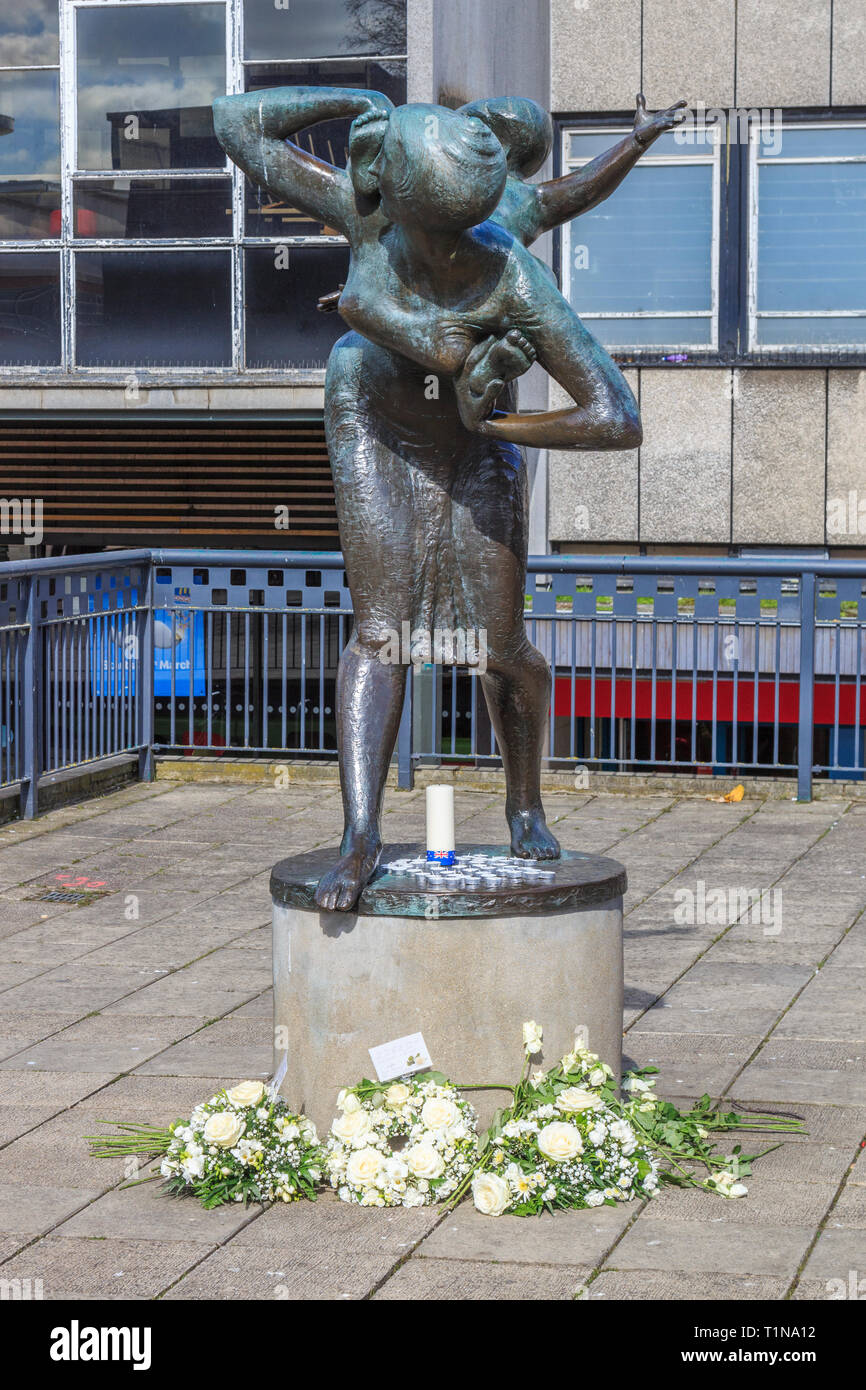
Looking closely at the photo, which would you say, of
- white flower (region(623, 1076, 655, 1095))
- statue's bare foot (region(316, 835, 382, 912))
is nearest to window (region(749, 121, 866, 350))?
white flower (region(623, 1076, 655, 1095))

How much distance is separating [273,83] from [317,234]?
45.4 inches

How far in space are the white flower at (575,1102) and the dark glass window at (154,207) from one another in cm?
1060

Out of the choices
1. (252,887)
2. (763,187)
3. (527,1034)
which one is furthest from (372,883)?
(763,187)

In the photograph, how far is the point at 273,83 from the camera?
47.4 ft

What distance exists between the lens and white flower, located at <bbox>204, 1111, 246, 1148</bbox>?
17.1 ft

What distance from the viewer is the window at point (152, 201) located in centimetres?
1442

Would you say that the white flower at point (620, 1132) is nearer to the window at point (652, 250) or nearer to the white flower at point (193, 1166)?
the white flower at point (193, 1166)

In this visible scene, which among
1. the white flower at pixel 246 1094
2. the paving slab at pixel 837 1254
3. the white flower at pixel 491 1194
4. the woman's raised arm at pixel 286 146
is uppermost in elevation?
the woman's raised arm at pixel 286 146

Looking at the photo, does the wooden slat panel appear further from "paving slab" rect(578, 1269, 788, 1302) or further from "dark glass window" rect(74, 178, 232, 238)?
"paving slab" rect(578, 1269, 788, 1302)

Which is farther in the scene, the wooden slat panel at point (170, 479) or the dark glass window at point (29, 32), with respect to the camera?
the wooden slat panel at point (170, 479)

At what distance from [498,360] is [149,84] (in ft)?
33.7

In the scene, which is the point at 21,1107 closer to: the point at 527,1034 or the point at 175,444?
the point at 527,1034

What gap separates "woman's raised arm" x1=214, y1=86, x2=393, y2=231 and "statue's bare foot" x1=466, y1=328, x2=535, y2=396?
2.08 feet

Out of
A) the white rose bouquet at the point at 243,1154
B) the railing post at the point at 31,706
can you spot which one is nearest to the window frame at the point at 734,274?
the railing post at the point at 31,706
